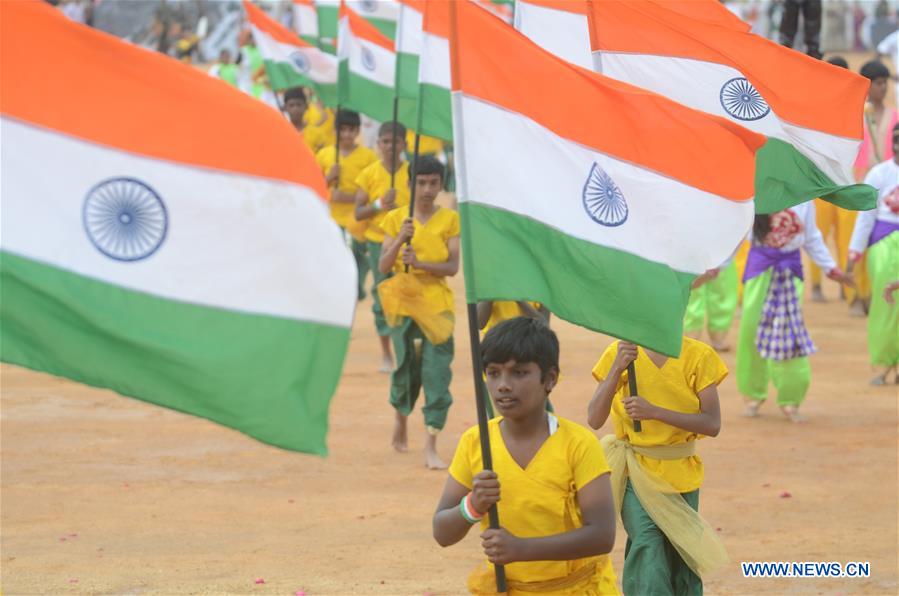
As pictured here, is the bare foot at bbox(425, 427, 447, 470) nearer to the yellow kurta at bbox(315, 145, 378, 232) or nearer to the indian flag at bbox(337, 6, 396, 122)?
the indian flag at bbox(337, 6, 396, 122)

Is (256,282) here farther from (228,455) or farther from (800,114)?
(228,455)

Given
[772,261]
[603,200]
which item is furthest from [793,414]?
[603,200]

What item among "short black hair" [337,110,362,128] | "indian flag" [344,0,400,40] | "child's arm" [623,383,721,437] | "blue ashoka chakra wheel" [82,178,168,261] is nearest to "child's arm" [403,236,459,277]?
"child's arm" [623,383,721,437]

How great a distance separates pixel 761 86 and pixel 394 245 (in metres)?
2.86

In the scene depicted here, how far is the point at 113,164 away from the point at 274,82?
40.6ft

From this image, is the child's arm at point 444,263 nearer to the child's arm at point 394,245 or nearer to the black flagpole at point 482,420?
the child's arm at point 394,245

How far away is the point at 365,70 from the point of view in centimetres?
1356

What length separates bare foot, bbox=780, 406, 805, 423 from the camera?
40.2ft

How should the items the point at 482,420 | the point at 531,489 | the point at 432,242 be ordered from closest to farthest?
the point at 482,420, the point at 531,489, the point at 432,242

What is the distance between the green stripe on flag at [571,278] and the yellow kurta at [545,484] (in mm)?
537

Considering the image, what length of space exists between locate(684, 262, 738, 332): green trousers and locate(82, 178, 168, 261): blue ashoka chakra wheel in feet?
33.9

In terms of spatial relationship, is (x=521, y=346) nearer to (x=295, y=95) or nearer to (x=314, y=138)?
(x=295, y=95)

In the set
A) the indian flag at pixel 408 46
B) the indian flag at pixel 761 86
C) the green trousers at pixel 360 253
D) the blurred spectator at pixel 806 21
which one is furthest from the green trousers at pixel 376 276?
the blurred spectator at pixel 806 21

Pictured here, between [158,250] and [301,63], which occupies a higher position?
[158,250]
